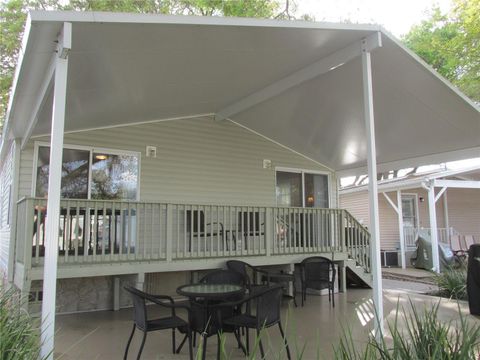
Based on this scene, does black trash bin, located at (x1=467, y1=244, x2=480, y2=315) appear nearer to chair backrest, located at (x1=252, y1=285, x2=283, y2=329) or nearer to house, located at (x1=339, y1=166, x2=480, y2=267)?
chair backrest, located at (x1=252, y1=285, x2=283, y2=329)

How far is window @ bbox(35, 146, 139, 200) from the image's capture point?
6793 mm

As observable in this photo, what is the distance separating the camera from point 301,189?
9844 mm

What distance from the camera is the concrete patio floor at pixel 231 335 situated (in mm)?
4660

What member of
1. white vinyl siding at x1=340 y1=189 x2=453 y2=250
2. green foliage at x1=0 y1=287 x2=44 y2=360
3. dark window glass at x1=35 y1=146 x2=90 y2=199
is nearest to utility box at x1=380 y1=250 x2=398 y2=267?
white vinyl siding at x1=340 y1=189 x2=453 y2=250

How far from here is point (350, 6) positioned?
14500 millimetres

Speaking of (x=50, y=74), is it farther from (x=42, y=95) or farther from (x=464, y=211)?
(x=464, y=211)

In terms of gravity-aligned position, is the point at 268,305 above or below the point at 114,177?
below

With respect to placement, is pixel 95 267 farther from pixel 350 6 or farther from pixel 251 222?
pixel 350 6

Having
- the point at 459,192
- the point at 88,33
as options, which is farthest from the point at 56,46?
the point at 459,192

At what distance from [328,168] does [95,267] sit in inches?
252

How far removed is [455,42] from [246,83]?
1101 centimetres

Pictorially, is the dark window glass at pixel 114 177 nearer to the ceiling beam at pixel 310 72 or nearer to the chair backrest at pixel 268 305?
the ceiling beam at pixel 310 72

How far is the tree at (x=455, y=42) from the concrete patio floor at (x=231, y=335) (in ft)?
32.1

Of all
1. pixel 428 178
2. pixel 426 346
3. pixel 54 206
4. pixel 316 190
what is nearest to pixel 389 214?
pixel 428 178
